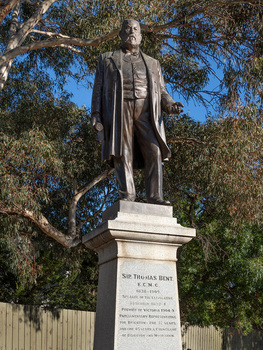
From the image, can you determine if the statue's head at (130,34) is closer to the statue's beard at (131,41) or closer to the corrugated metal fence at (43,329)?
the statue's beard at (131,41)

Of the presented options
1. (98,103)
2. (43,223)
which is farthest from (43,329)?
(98,103)

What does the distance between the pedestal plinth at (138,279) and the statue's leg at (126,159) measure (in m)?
0.34

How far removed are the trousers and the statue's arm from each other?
0.29 meters

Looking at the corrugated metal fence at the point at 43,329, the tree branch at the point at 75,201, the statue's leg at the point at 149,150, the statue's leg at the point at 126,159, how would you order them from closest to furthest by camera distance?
the statue's leg at the point at 126,159
the statue's leg at the point at 149,150
the corrugated metal fence at the point at 43,329
the tree branch at the point at 75,201

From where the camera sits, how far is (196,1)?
1320 centimetres

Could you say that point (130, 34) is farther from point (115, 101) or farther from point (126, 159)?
point (126, 159)

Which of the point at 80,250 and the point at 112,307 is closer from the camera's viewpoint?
the point at 112,307

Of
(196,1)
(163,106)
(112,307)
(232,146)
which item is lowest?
(112,307)

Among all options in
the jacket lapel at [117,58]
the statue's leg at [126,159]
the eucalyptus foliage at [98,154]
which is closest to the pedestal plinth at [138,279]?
the statue's leg at [126,159]

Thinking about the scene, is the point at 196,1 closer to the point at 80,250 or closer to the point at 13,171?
the point at 13,171

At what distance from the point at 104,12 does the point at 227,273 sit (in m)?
8.80

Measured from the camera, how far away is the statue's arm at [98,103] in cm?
601

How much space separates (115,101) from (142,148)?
0.61 m

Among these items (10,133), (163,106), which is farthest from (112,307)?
(10,133)
